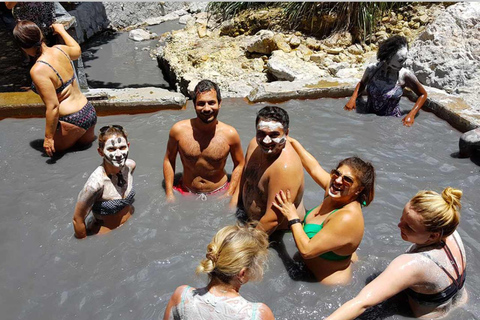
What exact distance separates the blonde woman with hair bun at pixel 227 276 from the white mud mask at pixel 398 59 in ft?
13.9

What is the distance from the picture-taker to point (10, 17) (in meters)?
10.7

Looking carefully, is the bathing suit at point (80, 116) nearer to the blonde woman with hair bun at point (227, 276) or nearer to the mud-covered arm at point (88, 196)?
the mud-covered arm at point (88, 196)

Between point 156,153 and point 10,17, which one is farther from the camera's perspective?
point 10,17

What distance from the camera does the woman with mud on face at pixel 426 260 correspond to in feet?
8.06

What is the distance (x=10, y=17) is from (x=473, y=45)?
10928mm

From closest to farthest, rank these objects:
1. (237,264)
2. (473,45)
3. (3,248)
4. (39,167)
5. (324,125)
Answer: (237,264) < (3,248) < (39,167) < (324,125) < (473,45)

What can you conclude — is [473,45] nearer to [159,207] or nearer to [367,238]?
[367,238]

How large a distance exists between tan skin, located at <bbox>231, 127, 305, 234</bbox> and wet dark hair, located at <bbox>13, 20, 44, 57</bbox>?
8.86ft

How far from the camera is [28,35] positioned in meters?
4.27

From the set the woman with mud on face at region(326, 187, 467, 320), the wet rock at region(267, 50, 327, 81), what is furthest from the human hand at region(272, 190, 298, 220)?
the wet rock at region(267, 50, 327, 81)

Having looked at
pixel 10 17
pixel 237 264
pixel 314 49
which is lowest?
pixel 10 17

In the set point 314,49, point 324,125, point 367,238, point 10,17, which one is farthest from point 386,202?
point 10,17

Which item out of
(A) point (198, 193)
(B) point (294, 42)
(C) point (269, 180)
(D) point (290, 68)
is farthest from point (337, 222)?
(B) point (294, 42)

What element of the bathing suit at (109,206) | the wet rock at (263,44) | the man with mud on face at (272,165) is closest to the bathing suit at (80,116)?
the bathing suit at (109,206)
